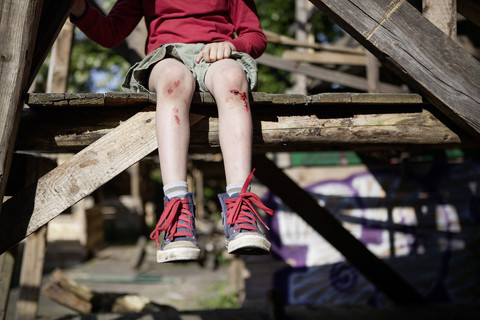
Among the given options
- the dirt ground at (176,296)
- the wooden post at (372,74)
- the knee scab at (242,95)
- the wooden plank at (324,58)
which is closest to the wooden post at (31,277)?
the dirt ground at (176,296)

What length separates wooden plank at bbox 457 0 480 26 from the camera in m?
2.24

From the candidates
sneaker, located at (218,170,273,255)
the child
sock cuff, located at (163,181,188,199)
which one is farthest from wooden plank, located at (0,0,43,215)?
sneaker, located at (218,170,273,255)

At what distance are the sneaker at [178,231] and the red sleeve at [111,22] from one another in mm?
1038

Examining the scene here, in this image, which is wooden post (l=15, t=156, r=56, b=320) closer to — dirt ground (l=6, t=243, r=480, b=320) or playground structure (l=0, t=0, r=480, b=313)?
dirt ground (l=6, t=243, r=480, b=320)

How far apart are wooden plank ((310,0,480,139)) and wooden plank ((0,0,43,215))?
1.24 metres

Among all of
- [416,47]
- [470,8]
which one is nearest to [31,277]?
[416,47]

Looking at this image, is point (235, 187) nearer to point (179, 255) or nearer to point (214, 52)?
point (179, 255)

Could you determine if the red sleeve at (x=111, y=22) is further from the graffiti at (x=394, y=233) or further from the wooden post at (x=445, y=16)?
the graffiti at (x=394, y=233)

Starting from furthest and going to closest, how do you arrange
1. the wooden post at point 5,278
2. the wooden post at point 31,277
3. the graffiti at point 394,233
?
the graffiti at point 394,233 < the wooden post at point 31,277 < the wooden post at point 5,278

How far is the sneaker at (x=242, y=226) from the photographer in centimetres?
161

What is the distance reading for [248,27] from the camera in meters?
2.19

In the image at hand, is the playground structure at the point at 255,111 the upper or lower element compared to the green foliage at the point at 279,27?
lower

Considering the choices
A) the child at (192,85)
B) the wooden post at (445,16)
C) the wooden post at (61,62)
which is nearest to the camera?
the child at (192,85)

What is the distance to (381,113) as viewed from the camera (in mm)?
2221
